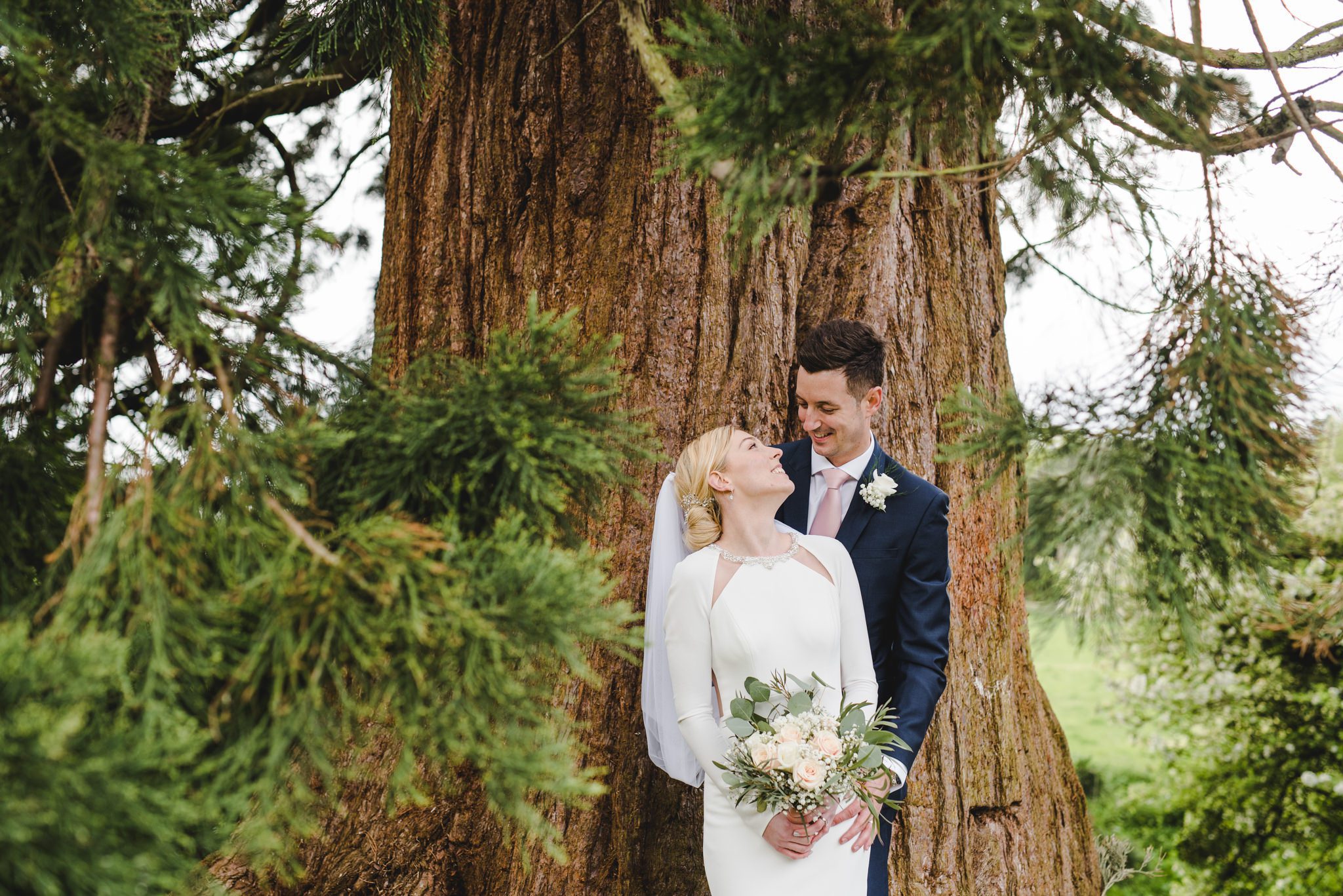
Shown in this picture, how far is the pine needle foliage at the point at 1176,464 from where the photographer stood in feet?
6.71

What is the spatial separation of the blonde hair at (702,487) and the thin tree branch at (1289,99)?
1.61 meters

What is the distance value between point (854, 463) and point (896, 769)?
1.00 meters

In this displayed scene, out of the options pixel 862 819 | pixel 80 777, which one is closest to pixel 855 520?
pixel 862 819

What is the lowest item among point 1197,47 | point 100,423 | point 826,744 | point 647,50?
point 826,744

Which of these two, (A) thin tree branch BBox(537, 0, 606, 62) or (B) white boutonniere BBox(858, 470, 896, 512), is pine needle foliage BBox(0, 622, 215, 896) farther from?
(A) thin tree branch BBox(537, 0, 606, 62)

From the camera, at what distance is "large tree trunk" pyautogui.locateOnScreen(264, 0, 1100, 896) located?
10.4 ft

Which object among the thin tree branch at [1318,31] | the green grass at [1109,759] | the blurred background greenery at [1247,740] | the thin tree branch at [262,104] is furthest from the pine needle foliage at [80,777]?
the blurred background greenery at [1247,740]

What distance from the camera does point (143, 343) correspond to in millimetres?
2020

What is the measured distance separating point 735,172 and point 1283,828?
7614mm

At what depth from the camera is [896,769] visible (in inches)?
107

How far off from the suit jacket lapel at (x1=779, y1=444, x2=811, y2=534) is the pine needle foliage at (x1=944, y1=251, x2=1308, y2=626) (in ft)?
3.42

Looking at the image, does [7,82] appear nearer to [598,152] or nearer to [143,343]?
[143,343]

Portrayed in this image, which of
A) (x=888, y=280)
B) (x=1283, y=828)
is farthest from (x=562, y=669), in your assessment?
(x=1283, y=828)

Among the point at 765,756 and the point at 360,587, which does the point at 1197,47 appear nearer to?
the point at 765,756
